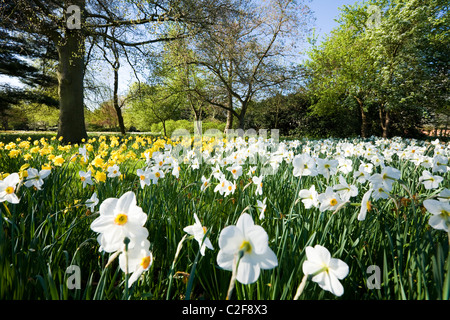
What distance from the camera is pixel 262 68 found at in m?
12.3

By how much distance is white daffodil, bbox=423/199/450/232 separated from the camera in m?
0.84

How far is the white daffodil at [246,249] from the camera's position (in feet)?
2.03

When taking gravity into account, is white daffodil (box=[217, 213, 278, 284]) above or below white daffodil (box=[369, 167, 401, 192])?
below

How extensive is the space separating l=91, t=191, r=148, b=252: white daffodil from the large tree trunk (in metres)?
8.78

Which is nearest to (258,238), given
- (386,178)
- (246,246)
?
(246,246)

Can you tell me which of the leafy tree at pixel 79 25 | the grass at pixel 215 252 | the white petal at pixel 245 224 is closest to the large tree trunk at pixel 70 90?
the leafy tree at pixel 79 25

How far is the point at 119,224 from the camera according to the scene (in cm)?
75

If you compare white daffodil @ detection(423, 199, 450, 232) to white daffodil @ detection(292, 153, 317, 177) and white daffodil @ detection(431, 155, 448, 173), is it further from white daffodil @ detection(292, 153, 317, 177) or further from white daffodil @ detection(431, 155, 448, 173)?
white daffodil @ detection(431, 155, 448, 173)

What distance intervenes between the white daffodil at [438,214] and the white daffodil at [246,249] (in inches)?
26.6

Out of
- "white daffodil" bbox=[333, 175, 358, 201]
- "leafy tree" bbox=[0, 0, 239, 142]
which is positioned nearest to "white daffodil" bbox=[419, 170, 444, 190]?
"white daffodil" bbox=[333, 175, 358, 201]

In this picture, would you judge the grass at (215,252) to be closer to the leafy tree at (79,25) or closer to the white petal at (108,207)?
the white petal at (108,207)

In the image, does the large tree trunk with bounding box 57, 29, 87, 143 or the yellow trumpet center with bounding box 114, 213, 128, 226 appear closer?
the yellow trumpet center with bounding box 114, 213, 128, 226

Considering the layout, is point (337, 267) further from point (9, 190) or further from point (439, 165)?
point (439, 165)
